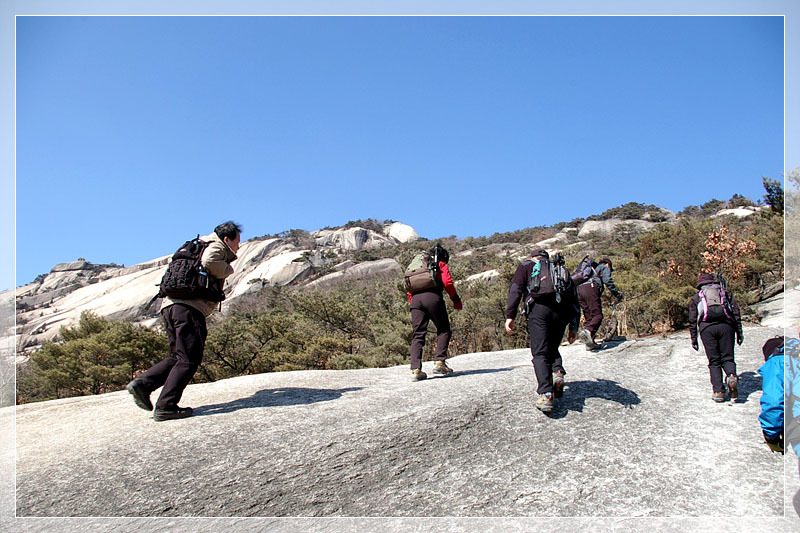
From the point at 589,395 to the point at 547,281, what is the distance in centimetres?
138

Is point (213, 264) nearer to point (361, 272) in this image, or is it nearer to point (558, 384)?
point (558, 384)

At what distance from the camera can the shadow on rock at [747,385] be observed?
527 cm

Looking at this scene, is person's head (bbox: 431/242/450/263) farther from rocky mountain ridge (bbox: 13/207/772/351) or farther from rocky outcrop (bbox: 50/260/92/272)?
rocky outcrop (bbox: 50/260/92/272)

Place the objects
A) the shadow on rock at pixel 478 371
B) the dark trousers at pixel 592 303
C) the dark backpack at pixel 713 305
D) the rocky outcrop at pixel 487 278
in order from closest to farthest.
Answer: the dark backpack at pixel 713 305 → the shadow on rock at pixel 478 371 → the dark trousers at pixel 592 303 → the rocky outcrop at pixel 487 278

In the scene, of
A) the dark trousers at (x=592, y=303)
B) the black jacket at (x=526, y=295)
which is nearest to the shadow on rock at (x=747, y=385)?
the black jacket at (x=526, y=295)

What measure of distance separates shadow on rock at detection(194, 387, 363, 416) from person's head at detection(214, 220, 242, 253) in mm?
1576

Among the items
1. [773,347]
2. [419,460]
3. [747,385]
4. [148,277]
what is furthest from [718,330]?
[148,277]

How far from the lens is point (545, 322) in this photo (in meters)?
4.83

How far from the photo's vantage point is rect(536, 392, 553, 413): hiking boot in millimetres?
4621

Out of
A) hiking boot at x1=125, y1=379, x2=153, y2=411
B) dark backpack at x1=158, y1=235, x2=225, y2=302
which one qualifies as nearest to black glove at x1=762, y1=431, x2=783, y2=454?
dark backpack at x1=158, y1=235, x2=225, y2=302

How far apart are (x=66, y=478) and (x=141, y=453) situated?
49 cm

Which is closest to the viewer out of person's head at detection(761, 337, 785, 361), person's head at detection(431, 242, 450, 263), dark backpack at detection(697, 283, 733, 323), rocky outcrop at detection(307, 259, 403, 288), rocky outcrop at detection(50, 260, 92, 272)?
person's head at detection(761, 337, 785, 361)

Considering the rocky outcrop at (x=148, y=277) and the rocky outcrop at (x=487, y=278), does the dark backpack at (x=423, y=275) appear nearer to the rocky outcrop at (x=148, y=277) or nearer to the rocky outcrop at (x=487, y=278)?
the rocky outcrop at (x=487, y=278)

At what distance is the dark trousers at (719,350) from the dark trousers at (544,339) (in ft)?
5.77
